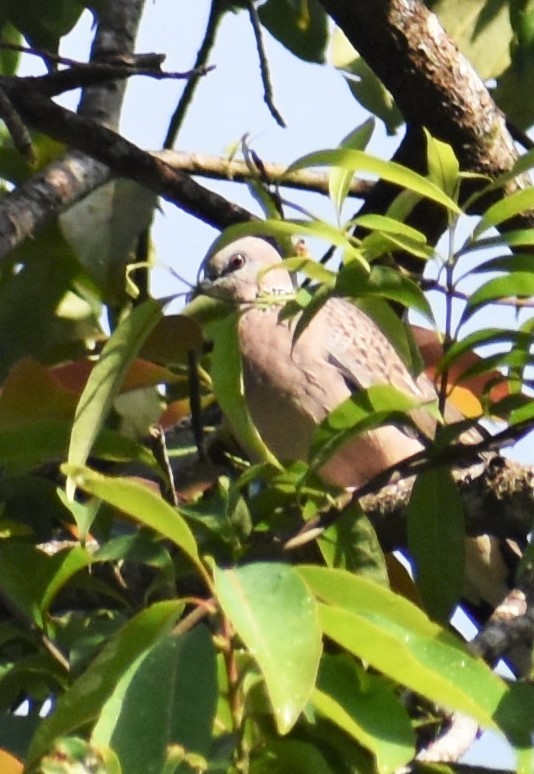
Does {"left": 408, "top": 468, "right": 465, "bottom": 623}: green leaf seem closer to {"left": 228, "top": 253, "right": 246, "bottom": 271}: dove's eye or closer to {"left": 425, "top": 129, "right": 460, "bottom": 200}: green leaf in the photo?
{"left": 425, "top": 129, "right": 460, "bottom": 200}: green leaf

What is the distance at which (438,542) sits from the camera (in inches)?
72.2

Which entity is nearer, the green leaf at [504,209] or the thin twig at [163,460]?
the green leaf at [504,209]

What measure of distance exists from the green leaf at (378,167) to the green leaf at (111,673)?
0.58 meters

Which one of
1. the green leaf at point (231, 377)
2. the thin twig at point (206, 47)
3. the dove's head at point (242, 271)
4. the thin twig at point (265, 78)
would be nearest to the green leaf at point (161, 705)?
the green leaf at point (231, 377)

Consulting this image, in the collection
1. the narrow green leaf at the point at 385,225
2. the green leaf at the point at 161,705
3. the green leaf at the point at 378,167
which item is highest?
the green leaf at the point at 378,167

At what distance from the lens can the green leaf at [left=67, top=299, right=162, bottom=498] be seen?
1691 mm

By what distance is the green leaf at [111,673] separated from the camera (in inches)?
50.8

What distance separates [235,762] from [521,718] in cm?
28

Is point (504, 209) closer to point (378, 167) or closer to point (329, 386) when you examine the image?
point (378, 167)

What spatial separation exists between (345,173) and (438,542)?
0.48m

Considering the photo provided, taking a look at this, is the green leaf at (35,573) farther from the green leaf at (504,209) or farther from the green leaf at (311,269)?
the green leaf at (504,209)

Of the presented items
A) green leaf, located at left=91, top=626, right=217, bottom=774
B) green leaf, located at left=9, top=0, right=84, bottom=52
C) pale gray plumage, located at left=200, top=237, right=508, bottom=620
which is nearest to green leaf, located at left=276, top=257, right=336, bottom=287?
green leaf, located at left=91, top=626, right=217, bottom=774

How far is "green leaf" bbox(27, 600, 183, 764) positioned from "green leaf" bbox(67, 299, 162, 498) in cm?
40

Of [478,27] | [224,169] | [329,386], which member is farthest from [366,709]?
[478,27]
